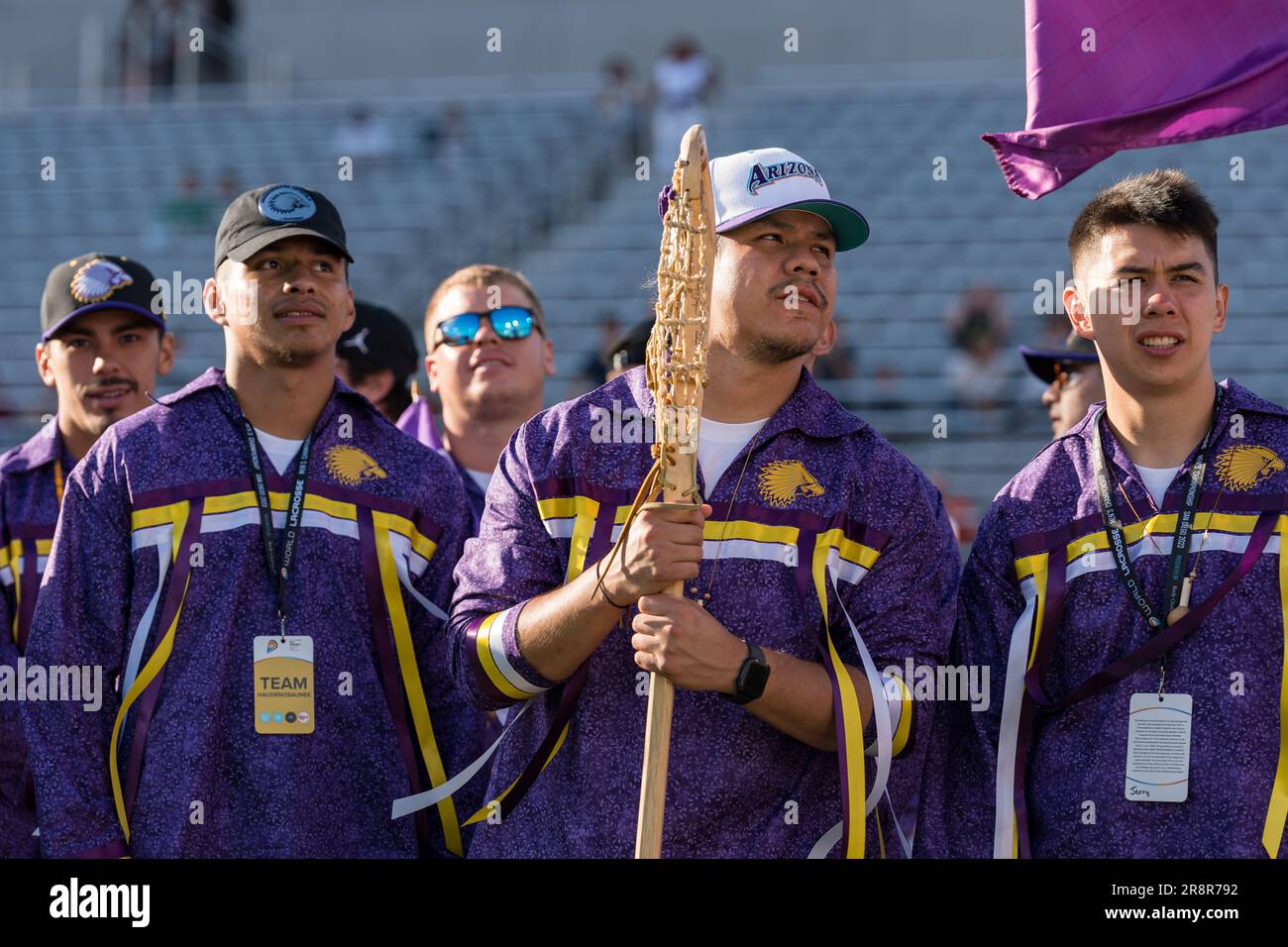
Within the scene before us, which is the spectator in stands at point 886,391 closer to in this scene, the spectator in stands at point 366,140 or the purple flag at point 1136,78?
the spectator in stands at point 366,140

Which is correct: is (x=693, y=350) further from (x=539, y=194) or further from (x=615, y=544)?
(x=539, y=194)

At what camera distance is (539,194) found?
1755cm

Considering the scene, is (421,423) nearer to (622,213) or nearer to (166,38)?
(622,213)

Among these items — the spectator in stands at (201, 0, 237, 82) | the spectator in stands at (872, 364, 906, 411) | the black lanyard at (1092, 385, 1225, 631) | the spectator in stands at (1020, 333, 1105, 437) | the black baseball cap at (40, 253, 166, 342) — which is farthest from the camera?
the spectator in stands at (201, 0, 237, 82)

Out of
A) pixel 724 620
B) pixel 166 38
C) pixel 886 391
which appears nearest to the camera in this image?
pixel 724 620

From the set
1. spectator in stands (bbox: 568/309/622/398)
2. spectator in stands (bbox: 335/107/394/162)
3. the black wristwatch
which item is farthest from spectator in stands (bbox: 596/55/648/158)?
the black wristwatch

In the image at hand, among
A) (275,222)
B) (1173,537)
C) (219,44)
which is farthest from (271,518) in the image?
(219,44)

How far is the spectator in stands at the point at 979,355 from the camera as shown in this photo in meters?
12.8

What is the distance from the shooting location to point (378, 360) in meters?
6.13

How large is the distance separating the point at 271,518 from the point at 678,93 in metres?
13.6

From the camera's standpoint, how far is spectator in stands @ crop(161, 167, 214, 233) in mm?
17062

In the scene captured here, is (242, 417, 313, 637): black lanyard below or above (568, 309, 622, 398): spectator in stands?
below

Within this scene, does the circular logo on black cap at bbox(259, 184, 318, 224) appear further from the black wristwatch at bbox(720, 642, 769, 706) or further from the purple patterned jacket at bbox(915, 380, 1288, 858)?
the purple patterned jacket at bbox(915, 380, 1288, 858)
